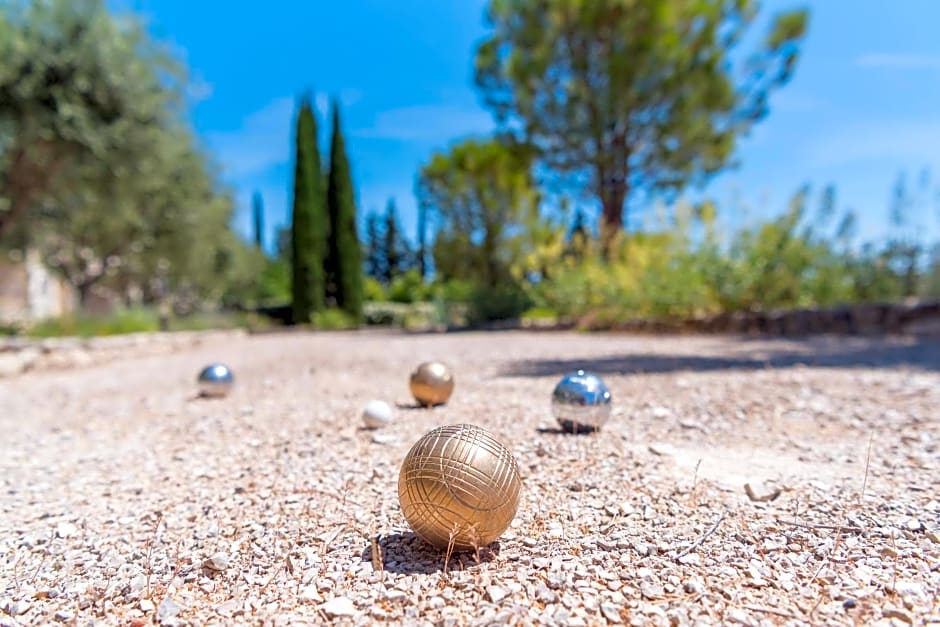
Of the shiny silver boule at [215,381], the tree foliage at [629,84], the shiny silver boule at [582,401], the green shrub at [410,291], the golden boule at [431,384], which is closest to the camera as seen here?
the shiny silver boule at [582,401]

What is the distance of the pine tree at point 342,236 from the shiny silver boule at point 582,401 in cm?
1425

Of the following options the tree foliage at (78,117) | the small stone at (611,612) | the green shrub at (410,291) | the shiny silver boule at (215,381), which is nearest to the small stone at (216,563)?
the small stone at (611,612)

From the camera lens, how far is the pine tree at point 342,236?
16672 mm

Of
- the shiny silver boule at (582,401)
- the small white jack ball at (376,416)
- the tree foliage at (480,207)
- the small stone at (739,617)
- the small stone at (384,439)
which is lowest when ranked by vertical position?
the small stone at (384,439)

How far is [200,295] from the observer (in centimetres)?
1977

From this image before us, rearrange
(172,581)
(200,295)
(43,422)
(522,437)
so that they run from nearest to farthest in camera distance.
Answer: (172,581)
(522,437)
(43,422)
(200,295)

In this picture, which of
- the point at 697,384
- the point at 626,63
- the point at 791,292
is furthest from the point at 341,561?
the point at 626,63

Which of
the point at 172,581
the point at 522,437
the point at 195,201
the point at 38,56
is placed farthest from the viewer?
the point at 195,201

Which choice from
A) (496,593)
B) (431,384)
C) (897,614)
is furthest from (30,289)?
(897,614)

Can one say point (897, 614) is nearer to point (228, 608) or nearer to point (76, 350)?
point (228, 608)

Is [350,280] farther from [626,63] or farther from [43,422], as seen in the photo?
[43,422]

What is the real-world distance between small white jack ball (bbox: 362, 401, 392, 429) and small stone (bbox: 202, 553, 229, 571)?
1460 millimetres

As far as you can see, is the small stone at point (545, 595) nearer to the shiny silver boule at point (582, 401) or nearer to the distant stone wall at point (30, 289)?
the shiny silver boule at point (582, 401)

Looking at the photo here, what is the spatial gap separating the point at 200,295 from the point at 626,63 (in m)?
16.6
